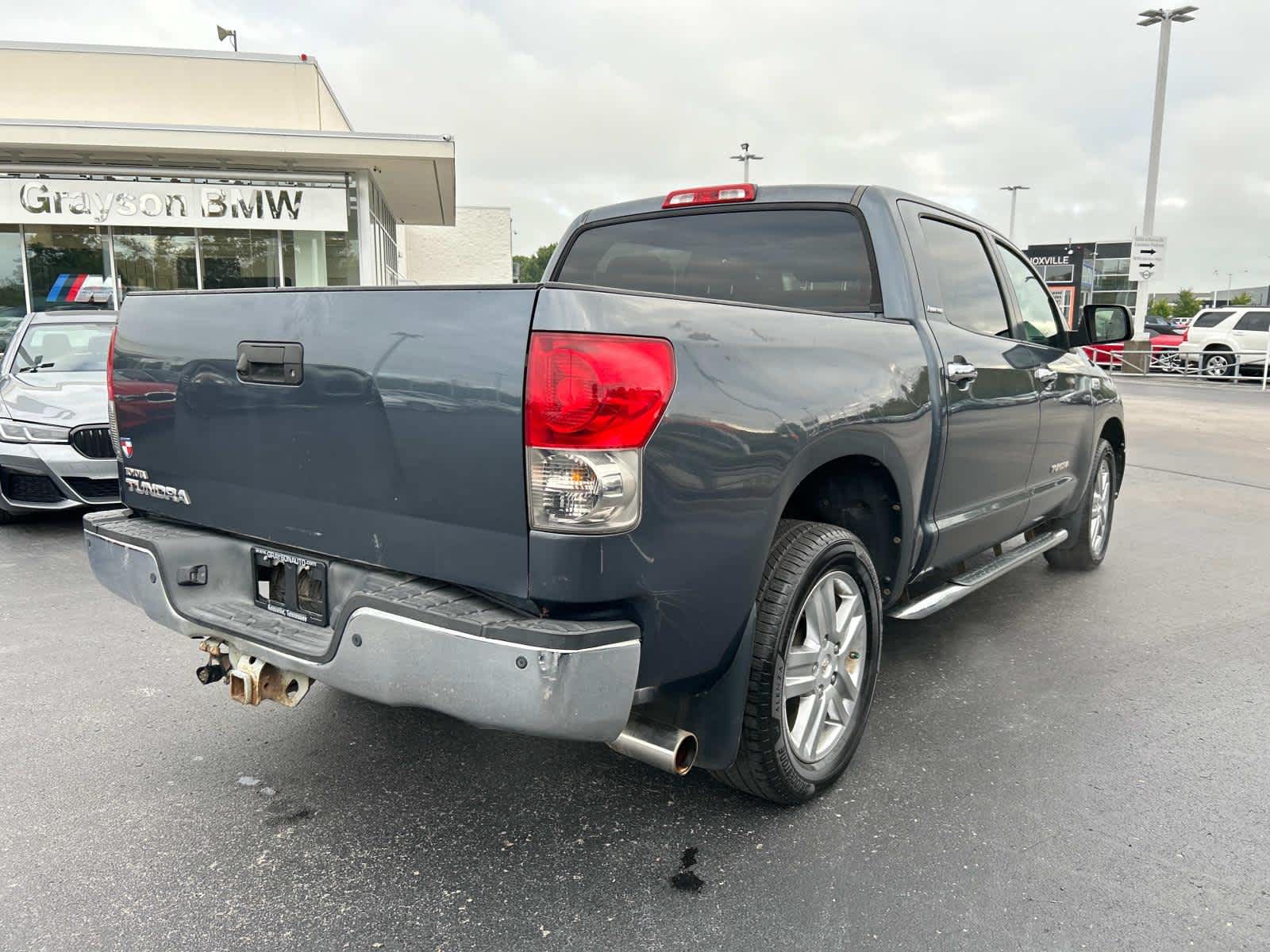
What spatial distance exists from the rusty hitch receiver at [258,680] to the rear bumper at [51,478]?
4.05 metres

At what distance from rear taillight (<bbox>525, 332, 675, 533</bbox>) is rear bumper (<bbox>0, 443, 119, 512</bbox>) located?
205 inches

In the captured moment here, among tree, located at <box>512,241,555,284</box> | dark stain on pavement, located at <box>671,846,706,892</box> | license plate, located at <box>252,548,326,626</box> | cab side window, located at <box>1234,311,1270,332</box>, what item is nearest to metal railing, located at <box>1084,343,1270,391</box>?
cab side window, located at <box>1234,311,1270,332</box>

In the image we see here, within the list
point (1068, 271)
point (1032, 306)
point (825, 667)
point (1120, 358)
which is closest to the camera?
point (825, 667)

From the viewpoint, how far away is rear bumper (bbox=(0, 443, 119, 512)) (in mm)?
6297


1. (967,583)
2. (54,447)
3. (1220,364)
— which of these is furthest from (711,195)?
(1220,364)

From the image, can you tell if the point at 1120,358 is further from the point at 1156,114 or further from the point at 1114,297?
the point at 1114,297

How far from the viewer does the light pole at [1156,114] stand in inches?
948

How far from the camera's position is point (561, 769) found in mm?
3170

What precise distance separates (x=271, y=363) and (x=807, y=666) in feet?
5.84

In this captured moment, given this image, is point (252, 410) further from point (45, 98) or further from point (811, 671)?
point (45, 98)

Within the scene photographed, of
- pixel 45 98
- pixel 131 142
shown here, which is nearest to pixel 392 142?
pixel 131 142

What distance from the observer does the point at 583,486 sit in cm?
212

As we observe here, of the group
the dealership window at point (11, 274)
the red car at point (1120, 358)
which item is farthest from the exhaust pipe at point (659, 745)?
the red car at point (1120, 358)

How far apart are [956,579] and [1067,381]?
4.98 feet
